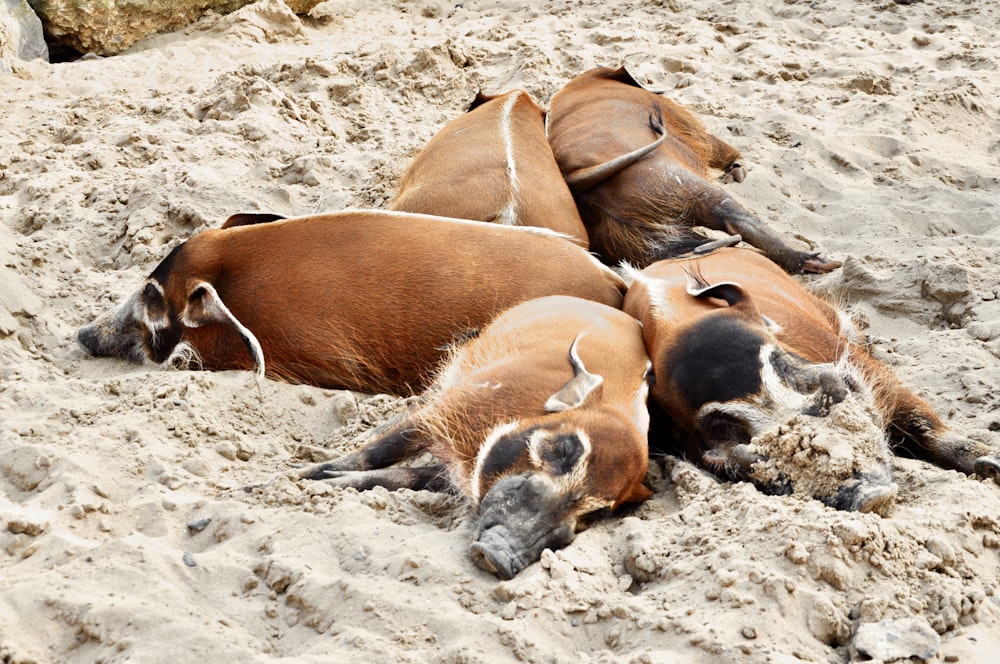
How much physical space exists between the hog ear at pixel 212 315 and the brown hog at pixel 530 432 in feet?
2.02

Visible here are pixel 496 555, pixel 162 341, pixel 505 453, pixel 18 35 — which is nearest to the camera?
pixel 496 555

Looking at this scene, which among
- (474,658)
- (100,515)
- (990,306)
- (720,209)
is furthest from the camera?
(720,209)

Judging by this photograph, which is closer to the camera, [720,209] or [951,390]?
[951,390]

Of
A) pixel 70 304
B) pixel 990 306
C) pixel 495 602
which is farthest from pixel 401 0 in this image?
pixel 495 602

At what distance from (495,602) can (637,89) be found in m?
3.91

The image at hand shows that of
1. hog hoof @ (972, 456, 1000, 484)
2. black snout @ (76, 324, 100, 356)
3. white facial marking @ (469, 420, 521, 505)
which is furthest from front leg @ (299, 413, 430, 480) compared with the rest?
hog hoof @ (972, 456, 1000, 484)

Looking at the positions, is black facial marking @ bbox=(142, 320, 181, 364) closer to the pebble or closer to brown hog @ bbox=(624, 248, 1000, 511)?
the pebble

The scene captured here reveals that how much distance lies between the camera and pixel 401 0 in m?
8.40

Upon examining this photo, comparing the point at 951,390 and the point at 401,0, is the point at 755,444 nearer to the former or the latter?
the point at 951,390

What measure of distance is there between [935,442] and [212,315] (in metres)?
2.49

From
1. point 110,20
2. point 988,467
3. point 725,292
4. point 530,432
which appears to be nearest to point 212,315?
point 530,432

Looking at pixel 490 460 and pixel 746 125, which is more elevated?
pixel 490 460

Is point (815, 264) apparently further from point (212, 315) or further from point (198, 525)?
point (198, 525)

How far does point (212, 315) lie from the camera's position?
416 centimetres
